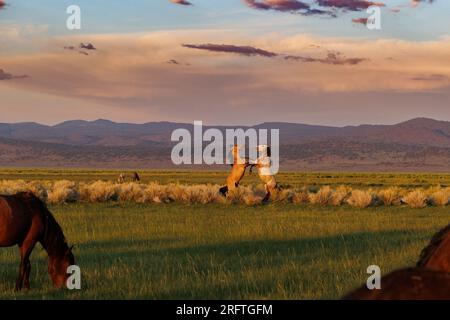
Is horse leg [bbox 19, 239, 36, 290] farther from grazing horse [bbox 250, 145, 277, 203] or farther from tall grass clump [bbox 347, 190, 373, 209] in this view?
tall grass clump [bbox 347, 190, 373, 209]

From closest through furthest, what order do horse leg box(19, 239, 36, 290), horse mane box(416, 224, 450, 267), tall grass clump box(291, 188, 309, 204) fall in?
1. horse mane box(416, 224, 450, 267)
2. horse leg box(19, 239, 36, 290)
3. tall grass clump box(291, 188, 309, 204)

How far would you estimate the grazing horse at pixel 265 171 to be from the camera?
33125mm

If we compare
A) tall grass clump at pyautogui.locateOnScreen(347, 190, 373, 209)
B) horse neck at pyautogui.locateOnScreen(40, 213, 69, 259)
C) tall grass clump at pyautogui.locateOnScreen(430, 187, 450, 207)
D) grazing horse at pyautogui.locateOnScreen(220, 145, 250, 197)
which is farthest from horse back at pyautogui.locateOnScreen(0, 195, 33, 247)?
tall grass clump at pyautogui.locateOnScreen(430, 187, 450, 207)

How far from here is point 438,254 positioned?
6492mm

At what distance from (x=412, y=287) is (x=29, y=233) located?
26.9 ft

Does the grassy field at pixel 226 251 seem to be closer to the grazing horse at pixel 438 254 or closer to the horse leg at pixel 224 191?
the grazing horse at pixel 438 254

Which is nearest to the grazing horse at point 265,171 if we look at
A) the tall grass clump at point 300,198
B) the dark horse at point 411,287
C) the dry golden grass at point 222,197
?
the dry golden grass at point 222,197

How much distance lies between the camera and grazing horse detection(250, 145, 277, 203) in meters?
33.1

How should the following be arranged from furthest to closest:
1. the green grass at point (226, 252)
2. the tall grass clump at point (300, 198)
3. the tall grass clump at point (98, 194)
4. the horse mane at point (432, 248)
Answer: the tall grass clump at point (300, 198)
the tall grass clump at point (98, 194)
the green grass at point (226, 252)
the horse mane at point (432, 248)

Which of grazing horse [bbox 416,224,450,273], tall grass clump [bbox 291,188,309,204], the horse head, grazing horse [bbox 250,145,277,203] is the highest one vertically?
grazing horse [bbox 250,145,277,203]

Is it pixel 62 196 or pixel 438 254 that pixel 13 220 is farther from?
pixel 62 196

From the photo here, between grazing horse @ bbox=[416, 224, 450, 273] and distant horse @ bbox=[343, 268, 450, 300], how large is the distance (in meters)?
2.22

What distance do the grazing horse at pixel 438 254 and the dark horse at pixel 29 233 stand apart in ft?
20.9
